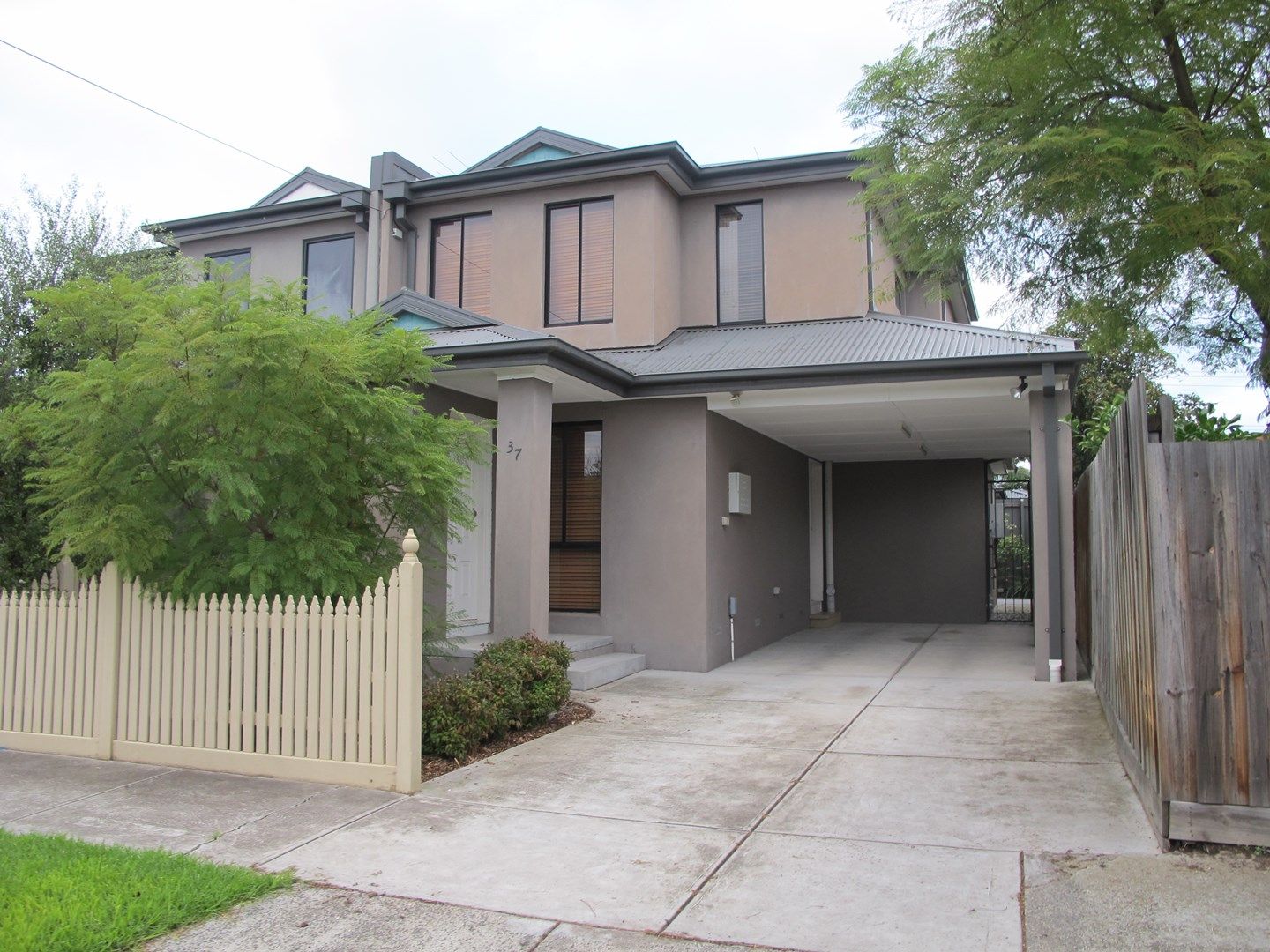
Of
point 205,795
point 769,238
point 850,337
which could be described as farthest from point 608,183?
point 205,795

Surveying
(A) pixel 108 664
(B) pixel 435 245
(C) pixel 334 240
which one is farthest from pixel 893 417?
(C) pixel 334 240

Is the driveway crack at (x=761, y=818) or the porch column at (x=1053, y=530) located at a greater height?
the porch column at (x=1053, y=530)

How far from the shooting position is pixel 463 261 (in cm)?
1479

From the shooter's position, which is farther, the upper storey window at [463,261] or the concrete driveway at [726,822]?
the upper storey window at [463,261]

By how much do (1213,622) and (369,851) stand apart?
4.33 metres

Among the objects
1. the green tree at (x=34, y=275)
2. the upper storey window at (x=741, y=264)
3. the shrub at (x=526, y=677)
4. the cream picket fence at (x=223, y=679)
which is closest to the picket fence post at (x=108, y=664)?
the cream picket fence at (x=223, y=679)

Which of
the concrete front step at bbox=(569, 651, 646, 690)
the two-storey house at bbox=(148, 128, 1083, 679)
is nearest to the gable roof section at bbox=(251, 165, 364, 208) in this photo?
the two-storey house at bbox=(148, 128, 1083, 679)

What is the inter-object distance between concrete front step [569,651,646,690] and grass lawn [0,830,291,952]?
514 cm

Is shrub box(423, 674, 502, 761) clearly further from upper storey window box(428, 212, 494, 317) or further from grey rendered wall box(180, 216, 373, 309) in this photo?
grey rendered wall box(180, 216, 373, 309)

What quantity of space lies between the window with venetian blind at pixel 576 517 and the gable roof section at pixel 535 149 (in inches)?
194

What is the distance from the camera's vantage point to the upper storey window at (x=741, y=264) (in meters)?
14.3

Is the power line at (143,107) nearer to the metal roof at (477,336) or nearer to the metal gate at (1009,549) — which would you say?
the metal roof at (477,336)

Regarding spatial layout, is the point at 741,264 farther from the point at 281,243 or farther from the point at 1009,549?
the point at 1009,549

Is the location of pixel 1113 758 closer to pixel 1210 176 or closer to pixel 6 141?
pixel 1210 176
